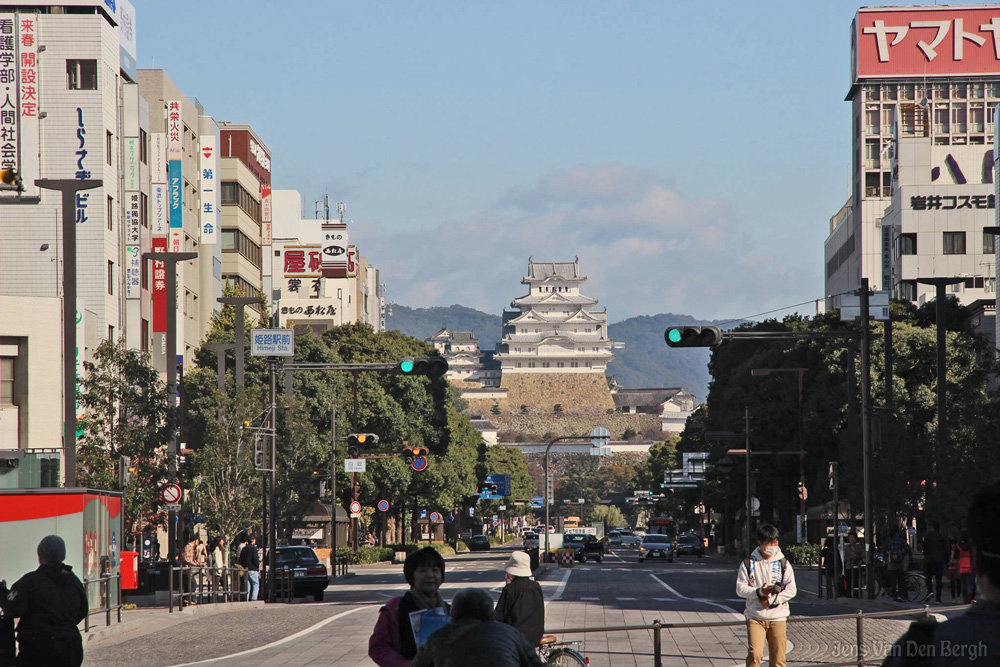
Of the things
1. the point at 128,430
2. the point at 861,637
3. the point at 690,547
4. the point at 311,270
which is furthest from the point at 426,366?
the point at 311,270

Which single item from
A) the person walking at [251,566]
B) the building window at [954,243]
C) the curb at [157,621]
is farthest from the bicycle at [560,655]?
the building window at [954,243]

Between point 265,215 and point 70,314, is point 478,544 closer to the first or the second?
point 265,215

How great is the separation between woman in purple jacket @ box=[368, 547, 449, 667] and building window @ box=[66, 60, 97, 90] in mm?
51659

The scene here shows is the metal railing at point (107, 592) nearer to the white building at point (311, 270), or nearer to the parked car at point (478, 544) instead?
the white building at point (311, 270)

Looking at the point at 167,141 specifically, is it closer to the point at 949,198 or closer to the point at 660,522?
the point at 949,198

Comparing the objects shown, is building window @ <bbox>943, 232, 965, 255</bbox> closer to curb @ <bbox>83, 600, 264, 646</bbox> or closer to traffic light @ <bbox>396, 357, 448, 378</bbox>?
curb @ <bbox>83, 600, 264, 646</bbox>

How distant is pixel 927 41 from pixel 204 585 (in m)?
81.4

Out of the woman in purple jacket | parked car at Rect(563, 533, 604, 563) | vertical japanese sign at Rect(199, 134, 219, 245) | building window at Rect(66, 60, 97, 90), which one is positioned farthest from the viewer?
vertical japanese sign at Rect(199, 134, 219, 245)

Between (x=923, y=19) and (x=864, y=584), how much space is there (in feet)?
230

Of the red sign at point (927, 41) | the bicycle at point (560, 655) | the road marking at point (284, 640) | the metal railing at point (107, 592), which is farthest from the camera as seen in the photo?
the red sign at point (927, 41)

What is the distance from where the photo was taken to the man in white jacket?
13484 mm

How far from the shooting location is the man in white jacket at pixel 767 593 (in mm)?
13484

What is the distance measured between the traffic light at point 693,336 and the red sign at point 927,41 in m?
76.7

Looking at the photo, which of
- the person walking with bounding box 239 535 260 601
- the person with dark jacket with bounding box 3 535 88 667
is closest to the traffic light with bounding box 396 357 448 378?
the person walking with bounding box 239 535 260 601
